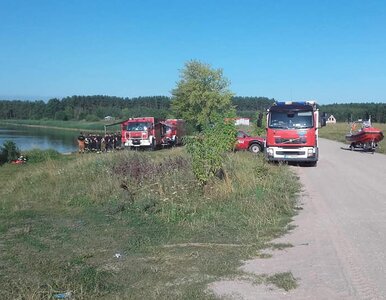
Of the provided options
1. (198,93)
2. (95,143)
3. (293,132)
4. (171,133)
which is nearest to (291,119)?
(293,132)

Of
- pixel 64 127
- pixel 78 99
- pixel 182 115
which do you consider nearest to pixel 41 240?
pixel 182 115

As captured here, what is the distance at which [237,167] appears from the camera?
49.1 feet

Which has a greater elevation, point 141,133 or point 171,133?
point 141,133

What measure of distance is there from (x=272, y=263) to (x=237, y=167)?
330 inches

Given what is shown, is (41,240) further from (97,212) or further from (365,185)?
(365,185)

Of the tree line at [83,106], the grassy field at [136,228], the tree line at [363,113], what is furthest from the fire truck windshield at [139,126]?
the tree line at [83,106]

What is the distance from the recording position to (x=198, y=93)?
67375 mm

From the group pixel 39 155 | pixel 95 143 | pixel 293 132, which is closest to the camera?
pixel 293 132

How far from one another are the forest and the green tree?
7106 centimetres

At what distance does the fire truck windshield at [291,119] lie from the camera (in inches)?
804

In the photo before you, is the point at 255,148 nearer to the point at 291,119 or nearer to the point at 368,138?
the point at 368,138

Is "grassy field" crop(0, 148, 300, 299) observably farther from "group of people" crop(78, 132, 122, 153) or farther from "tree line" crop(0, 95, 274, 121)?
"tree line" crop(0, 95, 274, 121)

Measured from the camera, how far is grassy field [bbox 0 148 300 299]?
5883 mm

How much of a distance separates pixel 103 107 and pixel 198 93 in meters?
108
